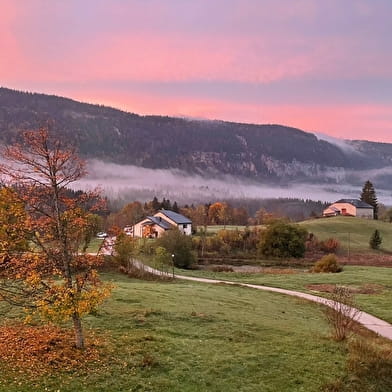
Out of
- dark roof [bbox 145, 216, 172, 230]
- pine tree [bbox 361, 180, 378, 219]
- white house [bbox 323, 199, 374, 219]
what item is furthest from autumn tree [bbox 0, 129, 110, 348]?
pine tree [bbox 361, 180, 378, 219]

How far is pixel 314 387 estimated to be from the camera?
1258cm

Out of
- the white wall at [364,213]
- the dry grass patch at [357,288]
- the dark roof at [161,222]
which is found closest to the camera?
the dry grass patch at [357,288]

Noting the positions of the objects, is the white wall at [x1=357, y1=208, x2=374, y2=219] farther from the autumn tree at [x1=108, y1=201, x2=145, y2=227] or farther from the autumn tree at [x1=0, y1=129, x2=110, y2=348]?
the autumn tree at [x1=0, y1=129, x2=110, y2=348]

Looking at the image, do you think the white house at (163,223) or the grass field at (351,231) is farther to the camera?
the white house at (163,223)

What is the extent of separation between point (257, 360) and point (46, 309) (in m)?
6.58

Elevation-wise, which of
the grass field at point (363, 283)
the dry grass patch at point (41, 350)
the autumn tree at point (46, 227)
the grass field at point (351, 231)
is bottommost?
the grass field at point (351, 231)

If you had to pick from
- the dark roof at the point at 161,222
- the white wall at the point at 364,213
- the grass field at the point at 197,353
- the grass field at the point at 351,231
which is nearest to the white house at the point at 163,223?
the dark roof at the point at 161,222

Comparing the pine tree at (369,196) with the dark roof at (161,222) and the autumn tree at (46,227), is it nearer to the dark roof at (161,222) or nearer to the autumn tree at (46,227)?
the dark roof at (161,222)

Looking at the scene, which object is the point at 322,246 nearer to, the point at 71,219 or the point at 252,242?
the point at 252,242

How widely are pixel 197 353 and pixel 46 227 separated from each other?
19.9 ft

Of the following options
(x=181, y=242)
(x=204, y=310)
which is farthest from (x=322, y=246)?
(x=204, y=310)

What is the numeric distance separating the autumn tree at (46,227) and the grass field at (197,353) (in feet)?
5.85

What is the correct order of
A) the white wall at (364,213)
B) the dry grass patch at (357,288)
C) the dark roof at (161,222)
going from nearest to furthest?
the dry grass patch at (357,288) → the dark roof at (161,222) → the white wall at (364,213)

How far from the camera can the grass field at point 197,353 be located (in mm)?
11438
